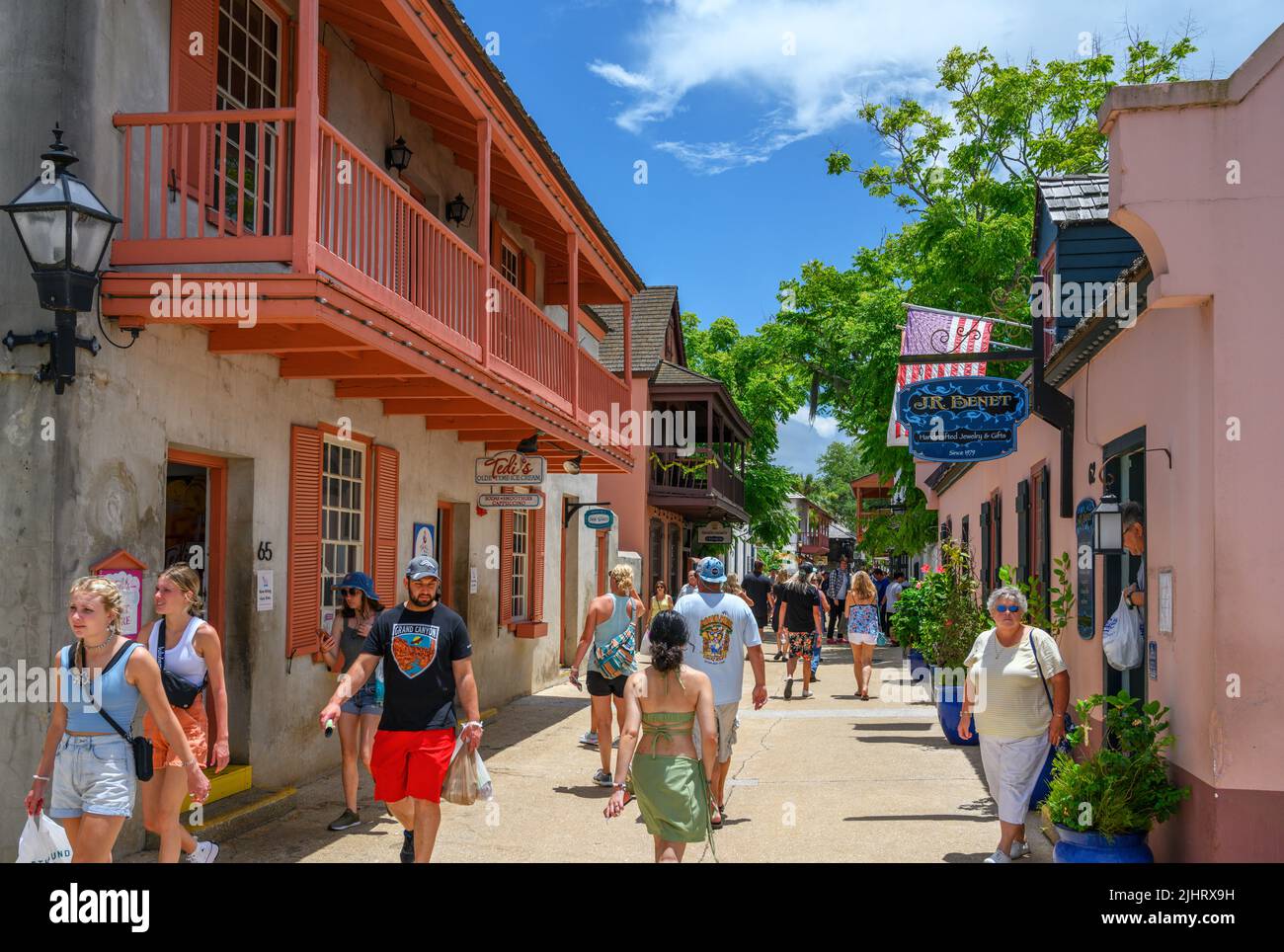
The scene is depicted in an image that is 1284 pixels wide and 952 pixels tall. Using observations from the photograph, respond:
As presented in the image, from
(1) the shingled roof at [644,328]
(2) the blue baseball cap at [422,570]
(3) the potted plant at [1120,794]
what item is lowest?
(3) the potted plant at [1120,794]

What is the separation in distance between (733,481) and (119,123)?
26.4 metres

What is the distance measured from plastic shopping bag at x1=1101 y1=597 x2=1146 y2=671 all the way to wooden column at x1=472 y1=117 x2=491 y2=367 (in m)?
5.12

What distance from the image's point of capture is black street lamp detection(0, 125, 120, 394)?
5.75 metres

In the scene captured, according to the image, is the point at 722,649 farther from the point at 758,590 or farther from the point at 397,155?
the point at 758,590

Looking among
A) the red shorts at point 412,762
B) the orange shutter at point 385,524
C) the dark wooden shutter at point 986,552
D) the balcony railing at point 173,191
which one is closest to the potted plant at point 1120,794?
the red shorts at point 412,762

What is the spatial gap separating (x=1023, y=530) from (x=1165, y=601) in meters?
5.69

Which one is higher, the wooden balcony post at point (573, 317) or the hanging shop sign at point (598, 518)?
the wooden balcony post at point (573, 317)

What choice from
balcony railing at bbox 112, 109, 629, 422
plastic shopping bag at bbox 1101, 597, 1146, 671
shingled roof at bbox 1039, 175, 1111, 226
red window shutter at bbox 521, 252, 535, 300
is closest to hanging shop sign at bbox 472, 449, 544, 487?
balcony railing at bbox 112, 109, 629, 422

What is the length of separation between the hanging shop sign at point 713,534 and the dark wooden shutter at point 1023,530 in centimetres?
2211

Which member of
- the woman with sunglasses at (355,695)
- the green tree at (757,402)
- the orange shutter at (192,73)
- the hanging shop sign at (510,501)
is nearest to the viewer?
the orange shutter at (192,73)

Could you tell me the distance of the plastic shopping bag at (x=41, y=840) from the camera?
184 inches

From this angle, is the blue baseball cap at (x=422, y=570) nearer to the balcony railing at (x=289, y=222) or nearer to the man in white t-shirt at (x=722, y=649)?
the balcony railing at (x=289, y=222)

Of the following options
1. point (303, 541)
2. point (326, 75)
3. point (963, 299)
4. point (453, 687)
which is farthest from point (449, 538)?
point (963, 299)

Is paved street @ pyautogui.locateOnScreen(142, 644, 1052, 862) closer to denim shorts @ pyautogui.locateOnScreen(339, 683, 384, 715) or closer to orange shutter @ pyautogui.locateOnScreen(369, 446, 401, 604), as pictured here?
denim shorts @ pyautogui.locateOnScreen(339, 683, 384, 715)
